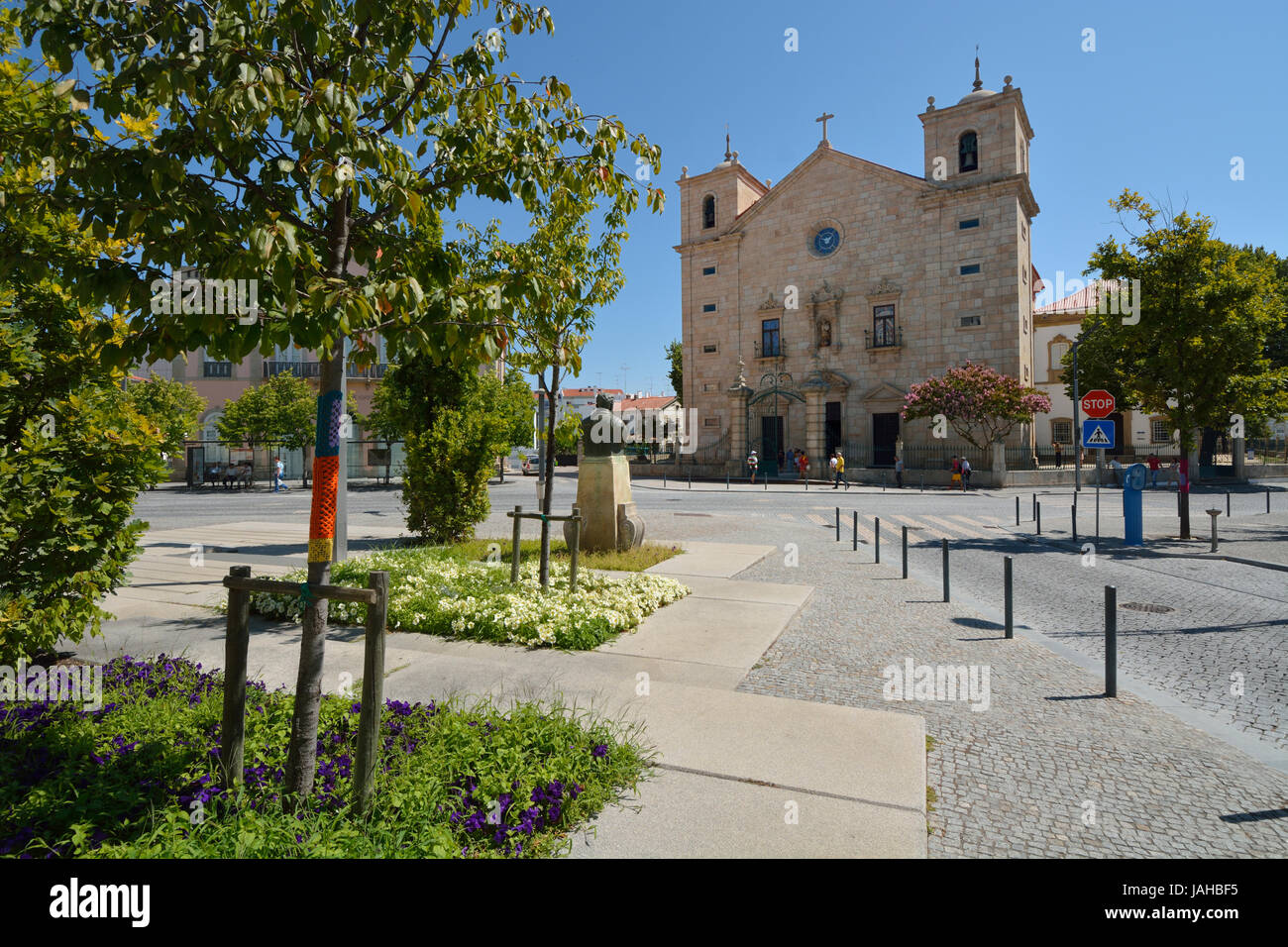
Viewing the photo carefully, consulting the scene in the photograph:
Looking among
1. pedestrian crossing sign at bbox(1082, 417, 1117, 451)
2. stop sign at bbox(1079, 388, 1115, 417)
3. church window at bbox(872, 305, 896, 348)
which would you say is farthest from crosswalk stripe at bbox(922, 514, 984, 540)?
church window at bbox(872, 305, 896, 348)

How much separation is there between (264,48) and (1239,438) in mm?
43298

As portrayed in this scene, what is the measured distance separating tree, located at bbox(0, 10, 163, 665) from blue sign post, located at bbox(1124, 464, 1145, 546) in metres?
16.8

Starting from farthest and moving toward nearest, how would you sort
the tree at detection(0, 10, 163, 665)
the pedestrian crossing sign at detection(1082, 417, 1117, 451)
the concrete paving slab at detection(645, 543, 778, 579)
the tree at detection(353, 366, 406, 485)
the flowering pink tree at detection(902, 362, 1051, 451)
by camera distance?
the flowering pink tree at detection(902, 362, 1051, 451)
the pedestrian crossing sign at detection(1082, 417, 1117, 451)
the tree at detection(353, 366, 406, 485)
the concrete paving slab at detection(645, 543, 778, 579)
the tree at detection(0, 10, 163, 665)

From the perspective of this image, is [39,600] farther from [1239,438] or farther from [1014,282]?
[1239,438]

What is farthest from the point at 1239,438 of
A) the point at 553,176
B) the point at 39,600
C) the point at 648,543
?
the point at 39,600

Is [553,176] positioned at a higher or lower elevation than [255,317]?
higher

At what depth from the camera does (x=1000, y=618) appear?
26.6 feet

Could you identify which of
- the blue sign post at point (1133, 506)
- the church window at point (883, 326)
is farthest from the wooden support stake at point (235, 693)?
the church window at point (883, 326)

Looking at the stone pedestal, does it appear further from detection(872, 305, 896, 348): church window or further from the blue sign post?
detection(872, 305, 896, 348): church window

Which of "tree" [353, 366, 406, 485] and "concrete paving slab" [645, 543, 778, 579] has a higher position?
"tree" [353, 366, 406, 485]

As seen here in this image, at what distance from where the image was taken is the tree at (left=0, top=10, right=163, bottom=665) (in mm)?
4766

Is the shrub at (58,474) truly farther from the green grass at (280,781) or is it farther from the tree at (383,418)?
the tree at (383,418)

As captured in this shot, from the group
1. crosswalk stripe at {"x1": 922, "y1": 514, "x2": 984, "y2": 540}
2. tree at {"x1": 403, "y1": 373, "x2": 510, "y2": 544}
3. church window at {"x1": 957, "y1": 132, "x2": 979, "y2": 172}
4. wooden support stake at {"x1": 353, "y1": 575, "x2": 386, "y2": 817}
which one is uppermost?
church window at {"x1": 957, "y1": 132, "x2": 979, "y2": 172}

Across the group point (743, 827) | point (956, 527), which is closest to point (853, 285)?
point (956, 527)
